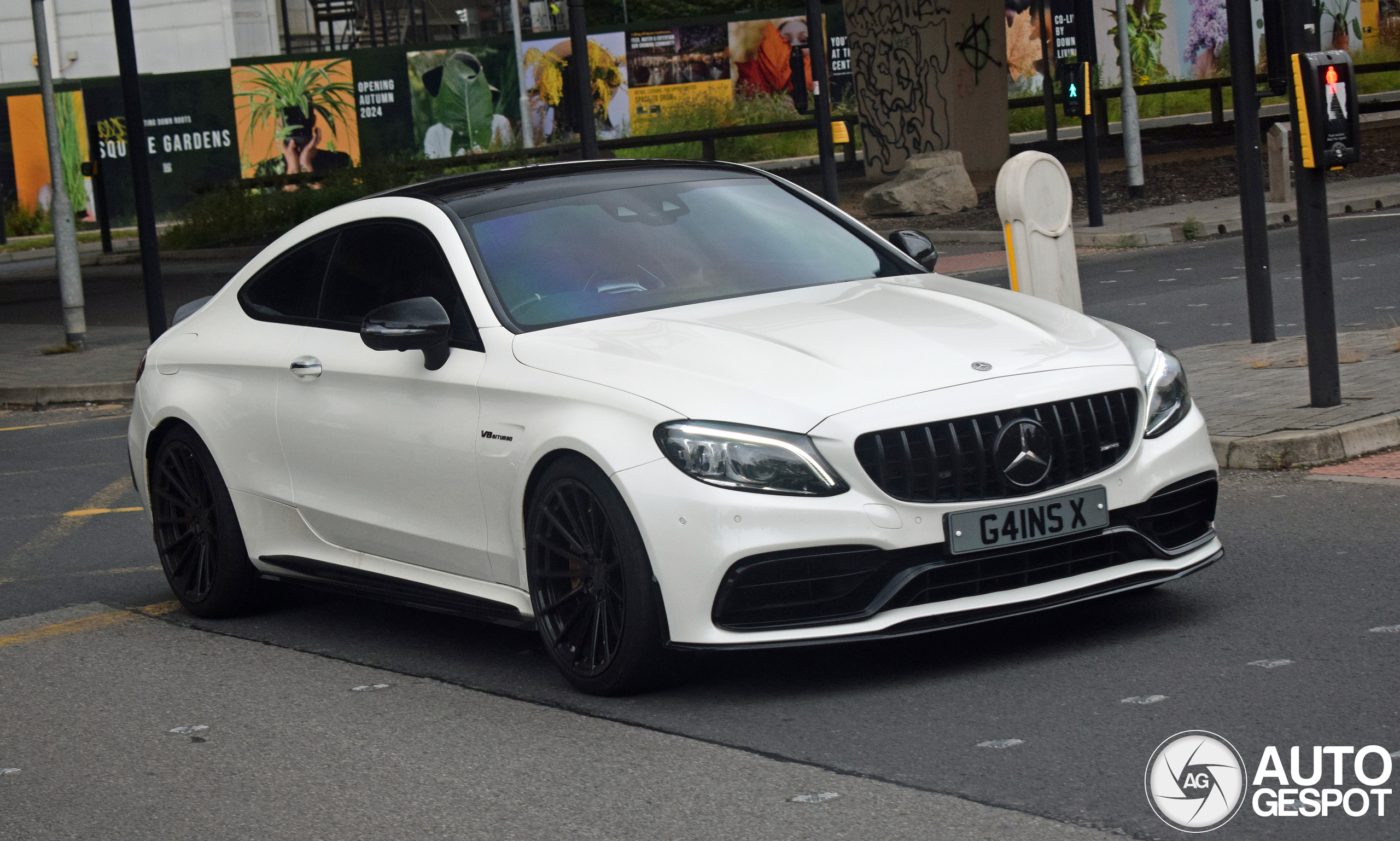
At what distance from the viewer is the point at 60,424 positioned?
13.8 meters

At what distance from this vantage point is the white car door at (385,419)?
565 centimetres

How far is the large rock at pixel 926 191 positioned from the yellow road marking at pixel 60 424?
44.6 ft

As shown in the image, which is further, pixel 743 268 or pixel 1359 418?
pixel 1359 418

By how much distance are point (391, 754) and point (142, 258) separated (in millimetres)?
12401

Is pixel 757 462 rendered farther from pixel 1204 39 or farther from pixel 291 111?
pixel 1204 39

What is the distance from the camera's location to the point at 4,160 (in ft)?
143

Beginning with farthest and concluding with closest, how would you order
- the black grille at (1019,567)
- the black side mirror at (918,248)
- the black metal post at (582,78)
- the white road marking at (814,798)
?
the black metal post at (582,78)
the black side mirror at (918,248)
the black grille at (1019,567)
the white road marking at (814,798)

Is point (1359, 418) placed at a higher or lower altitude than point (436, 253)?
lower

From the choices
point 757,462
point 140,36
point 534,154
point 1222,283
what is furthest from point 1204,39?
point 757,462

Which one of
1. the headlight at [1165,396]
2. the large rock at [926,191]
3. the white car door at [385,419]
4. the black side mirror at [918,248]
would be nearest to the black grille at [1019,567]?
the headlight at [1165,396]

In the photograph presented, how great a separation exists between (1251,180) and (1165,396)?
5.64m

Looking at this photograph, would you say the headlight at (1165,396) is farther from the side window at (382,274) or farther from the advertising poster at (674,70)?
the advertising poster at (674,70)

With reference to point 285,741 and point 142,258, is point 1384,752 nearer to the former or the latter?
point 285,741

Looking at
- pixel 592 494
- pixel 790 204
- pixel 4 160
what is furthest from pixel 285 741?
pixel 4 160
